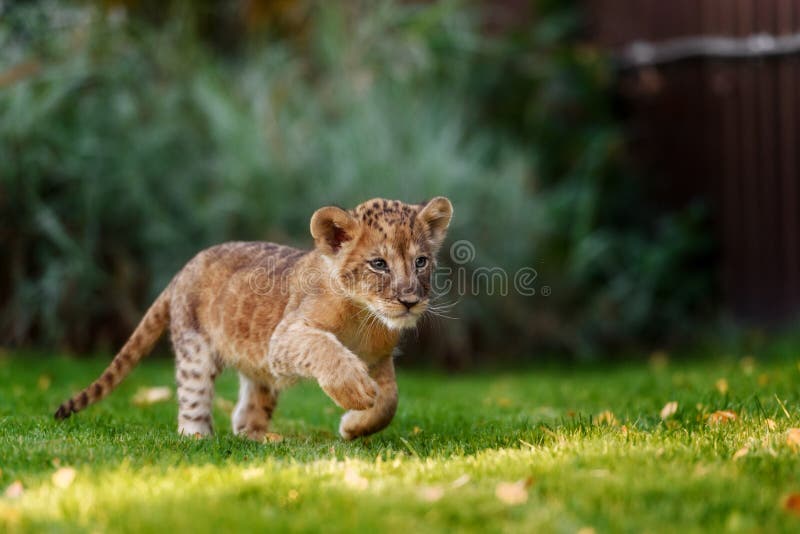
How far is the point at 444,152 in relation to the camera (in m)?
11.1

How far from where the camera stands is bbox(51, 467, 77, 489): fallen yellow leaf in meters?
4.07

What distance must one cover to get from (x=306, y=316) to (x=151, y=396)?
2.52 metres

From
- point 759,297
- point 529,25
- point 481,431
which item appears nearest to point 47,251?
point 481,431

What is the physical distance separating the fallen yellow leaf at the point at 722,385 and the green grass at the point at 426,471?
133 mm

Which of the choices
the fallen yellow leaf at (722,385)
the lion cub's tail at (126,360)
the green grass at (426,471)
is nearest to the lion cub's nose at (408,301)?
the green grass at (426,471)

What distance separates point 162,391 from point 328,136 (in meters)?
4.30

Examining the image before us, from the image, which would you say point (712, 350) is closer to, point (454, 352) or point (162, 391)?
point (454, 352)

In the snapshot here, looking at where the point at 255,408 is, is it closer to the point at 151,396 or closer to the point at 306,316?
the point at 306,316

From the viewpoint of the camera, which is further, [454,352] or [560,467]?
[454,352]

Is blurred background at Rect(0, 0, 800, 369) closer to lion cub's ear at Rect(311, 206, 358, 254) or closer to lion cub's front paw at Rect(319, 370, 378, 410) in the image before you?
lion cub's ear at Rect(311, 206, 358, 254)

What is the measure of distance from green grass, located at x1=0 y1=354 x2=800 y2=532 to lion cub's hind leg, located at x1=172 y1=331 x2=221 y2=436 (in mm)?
156

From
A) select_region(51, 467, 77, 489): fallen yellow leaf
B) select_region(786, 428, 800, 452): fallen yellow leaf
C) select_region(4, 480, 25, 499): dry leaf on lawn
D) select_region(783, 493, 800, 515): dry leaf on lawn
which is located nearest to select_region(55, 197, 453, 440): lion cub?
select_region(51, 467, 77, 489): fallen yellow leaf

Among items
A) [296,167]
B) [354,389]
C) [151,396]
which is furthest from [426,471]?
[296,167]

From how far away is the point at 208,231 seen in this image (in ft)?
34.9
